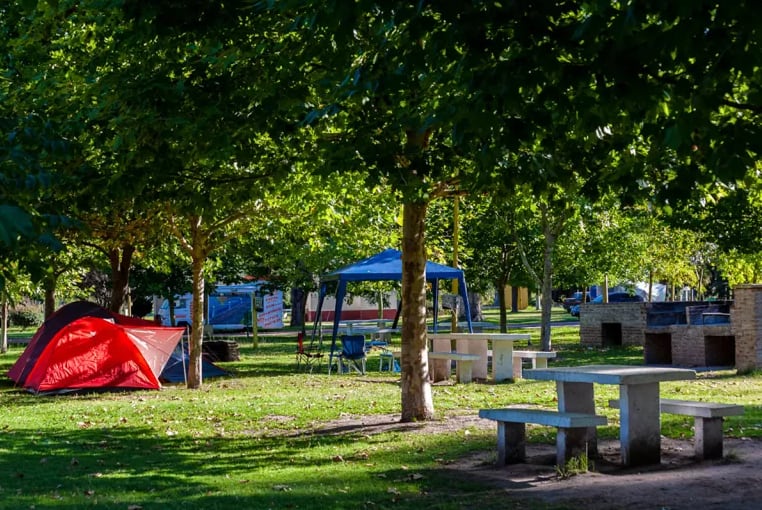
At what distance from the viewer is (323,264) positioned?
3275cm

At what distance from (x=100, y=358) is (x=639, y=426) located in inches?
494

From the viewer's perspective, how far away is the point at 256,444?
441 inches

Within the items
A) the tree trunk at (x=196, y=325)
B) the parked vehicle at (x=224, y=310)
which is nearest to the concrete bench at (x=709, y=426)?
the tree trunk at (x=196, y=325)

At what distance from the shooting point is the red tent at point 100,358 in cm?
1856

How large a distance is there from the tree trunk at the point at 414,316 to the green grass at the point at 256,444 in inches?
20.1

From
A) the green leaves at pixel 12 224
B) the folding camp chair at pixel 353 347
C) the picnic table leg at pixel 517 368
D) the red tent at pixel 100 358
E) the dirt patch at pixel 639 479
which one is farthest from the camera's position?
the folding camp chair at pixel 353 347

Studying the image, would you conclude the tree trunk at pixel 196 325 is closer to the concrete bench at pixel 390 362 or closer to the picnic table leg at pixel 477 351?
the picnic table leg at pixel 477 351

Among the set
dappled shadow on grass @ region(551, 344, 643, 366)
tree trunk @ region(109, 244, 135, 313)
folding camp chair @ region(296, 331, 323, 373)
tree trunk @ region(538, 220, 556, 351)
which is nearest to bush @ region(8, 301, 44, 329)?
folding camp chair @ region(296, 331, 323, 373)

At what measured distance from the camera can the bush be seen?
54062mm

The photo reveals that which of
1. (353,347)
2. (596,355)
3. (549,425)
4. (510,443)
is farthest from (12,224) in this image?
(596,355)

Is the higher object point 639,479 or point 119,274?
point 119,274

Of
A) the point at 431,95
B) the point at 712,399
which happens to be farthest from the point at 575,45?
the point at 712,399

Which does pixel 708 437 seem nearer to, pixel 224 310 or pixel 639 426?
pixel 639 426

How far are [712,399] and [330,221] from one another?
7818 mm
